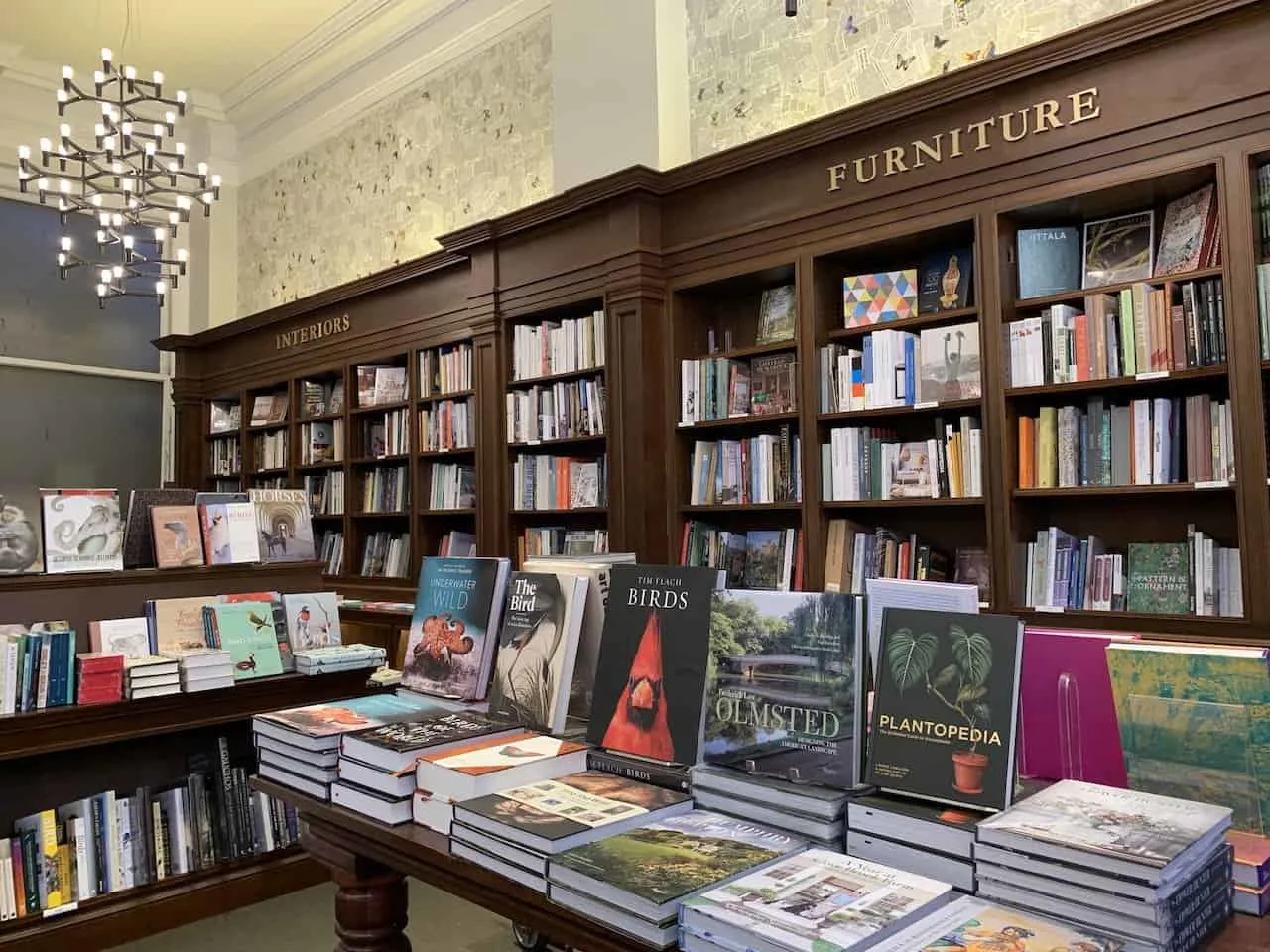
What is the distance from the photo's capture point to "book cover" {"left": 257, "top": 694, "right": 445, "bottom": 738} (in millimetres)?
1626

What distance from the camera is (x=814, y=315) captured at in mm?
3525

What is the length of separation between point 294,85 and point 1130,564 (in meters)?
6.48

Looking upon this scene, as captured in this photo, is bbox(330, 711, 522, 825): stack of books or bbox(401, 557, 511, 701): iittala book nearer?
bbox(330, 711, 522, 825): stack of books

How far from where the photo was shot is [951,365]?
3.19 meters

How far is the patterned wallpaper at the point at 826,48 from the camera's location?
338 centimetres

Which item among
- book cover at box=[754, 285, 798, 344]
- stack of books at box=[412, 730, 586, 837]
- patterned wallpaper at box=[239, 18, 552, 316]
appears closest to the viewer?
stack of books at box=[412, 730, 586, 837]

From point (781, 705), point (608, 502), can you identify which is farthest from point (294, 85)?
point (781, 705)

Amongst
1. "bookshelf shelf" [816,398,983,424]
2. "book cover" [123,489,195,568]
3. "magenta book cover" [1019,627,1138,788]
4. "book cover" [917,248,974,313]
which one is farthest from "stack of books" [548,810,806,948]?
"book cover" [123,489,195,568]

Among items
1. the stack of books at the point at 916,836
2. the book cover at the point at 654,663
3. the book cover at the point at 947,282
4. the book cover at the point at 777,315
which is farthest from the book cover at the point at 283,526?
the stack of books at the point at 916,836

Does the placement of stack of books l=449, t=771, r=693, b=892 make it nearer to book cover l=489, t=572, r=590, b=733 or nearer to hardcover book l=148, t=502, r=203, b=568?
book cover l=489, t=572, r=590, b=733

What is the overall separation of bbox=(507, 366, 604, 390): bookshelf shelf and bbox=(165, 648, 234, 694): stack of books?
1.99 metres

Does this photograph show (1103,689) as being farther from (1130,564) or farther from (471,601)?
(1130,564)

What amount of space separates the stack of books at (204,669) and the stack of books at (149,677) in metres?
0.03

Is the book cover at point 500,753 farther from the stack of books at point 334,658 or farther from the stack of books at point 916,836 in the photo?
the stack of books at point 334,658
